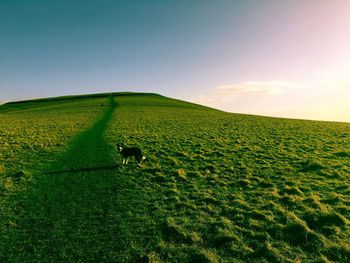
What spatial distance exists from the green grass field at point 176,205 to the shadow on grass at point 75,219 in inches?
1.5

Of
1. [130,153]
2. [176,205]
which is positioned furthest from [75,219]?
[130,153]

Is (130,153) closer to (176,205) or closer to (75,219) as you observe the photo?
(176,205)

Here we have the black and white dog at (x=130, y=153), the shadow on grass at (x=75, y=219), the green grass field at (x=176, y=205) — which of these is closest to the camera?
the shadow on grass at (x=75, y=219)

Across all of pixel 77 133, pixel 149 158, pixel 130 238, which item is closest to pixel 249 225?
pixel 130 238

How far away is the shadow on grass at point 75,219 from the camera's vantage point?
7250 millimetres

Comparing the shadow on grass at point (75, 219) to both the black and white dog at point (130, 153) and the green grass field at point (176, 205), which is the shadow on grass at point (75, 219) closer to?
the green grass field at point (176, 205)

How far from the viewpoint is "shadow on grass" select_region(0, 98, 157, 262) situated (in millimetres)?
7250

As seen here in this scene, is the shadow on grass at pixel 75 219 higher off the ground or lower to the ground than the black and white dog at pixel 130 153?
lower

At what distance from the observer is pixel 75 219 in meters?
9.05

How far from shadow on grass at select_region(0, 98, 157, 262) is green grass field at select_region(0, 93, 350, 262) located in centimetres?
4

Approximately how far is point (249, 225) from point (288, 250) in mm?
1605

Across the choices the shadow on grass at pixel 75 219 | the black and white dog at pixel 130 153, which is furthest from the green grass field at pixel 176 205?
the black and white dog at pixel 130 153

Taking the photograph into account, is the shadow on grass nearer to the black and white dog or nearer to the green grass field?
the green grass field

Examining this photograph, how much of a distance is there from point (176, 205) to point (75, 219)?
12.6 ft
